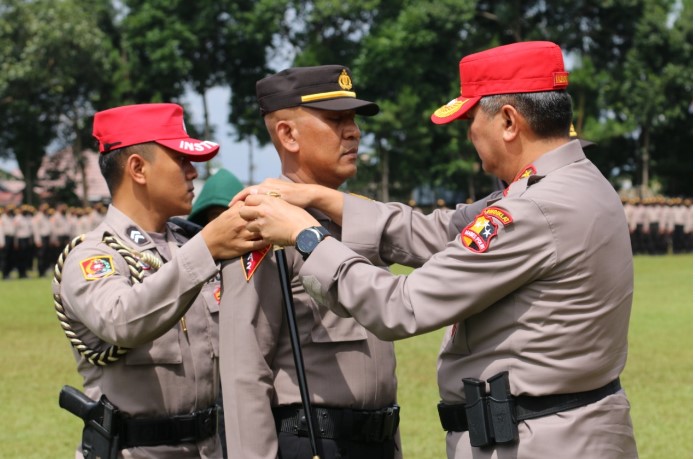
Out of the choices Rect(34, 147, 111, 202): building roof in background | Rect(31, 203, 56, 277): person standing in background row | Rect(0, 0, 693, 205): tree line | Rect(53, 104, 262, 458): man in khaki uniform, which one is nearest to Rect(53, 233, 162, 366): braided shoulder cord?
Rect(53, 104, 262, 458): man in khaki uniform

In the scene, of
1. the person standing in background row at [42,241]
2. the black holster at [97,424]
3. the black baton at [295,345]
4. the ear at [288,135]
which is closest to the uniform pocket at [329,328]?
the black baton at [295,345]

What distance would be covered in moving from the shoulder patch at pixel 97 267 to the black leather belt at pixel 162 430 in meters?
0.50

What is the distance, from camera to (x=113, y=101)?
161 ft

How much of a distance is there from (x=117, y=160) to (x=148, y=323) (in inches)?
35.0

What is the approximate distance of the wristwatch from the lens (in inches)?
124

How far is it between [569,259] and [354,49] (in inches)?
1963

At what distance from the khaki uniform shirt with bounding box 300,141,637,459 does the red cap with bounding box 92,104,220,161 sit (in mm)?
1107

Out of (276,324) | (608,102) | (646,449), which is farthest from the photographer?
(608,102)

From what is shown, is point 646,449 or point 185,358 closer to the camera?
point 185,358

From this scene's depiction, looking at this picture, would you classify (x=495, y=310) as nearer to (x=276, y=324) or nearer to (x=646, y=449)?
(x=276, y=324)

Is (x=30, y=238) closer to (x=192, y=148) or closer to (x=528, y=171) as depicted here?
(x=192, y=148)

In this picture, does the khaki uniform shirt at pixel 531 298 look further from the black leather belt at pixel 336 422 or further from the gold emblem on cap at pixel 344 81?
the gold emblem on cap at pixel 344 81

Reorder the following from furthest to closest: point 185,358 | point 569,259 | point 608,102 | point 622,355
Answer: point 608,102, point 185,358, point 622,355, point 569,259

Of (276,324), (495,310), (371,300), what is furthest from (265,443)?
(495,310)
